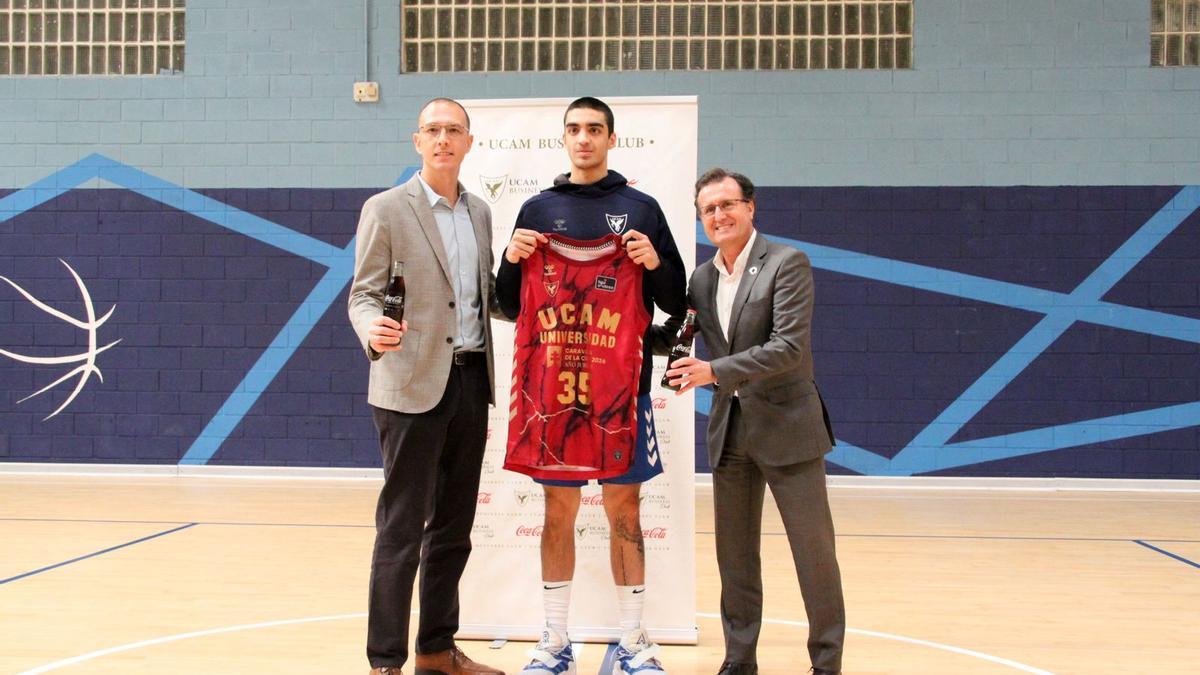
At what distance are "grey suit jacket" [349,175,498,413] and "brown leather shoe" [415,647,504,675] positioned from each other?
0.90m

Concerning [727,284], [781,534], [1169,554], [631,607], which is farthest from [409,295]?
[1169,554]

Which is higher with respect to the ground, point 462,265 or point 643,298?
point 462,265

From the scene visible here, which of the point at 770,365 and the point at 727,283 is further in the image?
the point at 727,283

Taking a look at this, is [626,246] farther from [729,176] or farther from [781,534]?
[781,534]

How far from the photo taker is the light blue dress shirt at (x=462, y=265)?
328cm

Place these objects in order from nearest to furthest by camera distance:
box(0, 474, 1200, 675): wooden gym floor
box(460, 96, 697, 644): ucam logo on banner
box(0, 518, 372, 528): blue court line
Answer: box(0, 474, 1200, 675): wooden gym floor
box(460, 96, 697, 644): ucam logo on banner
box(0, 518, 372, 528): blue court line

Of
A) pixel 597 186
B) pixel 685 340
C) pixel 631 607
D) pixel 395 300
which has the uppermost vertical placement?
pixel 597 186

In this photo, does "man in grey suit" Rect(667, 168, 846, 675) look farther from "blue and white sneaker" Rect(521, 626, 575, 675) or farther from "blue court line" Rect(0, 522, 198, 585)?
"blue court line" Rect(0, 522, 198, 585)

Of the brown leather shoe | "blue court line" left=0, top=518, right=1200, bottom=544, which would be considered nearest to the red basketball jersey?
the brown leather shoe

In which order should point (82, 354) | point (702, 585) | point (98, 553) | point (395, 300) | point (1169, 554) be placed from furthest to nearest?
point (82, 354) < point (1169, 554) < point (98, 553) < point (702, 585) < point (395, 300)

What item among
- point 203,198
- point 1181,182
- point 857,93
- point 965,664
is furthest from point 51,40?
point 1181,182

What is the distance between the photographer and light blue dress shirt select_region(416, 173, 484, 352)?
3277 mm

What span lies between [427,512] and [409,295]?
2.31 ft

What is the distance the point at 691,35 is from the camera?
8.41m
